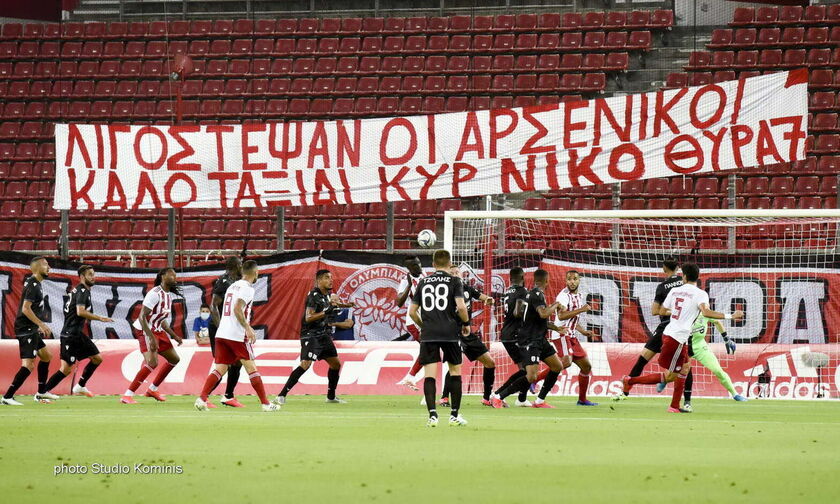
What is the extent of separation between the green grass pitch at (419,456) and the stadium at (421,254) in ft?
0.20

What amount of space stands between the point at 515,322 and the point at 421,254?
5.16 metres

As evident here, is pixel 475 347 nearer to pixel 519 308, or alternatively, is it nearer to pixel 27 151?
pixel 519 308

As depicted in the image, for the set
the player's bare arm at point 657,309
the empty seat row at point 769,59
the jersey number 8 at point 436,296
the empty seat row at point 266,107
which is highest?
the empty seat row at point 769,59

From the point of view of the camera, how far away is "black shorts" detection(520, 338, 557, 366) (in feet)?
51.3

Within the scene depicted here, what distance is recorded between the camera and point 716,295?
20328 mm

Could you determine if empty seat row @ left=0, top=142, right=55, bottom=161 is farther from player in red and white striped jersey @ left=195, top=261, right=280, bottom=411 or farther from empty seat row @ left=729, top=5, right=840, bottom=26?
player in red and white striped jersey @ left=195, top=261, right=280, bottom=411

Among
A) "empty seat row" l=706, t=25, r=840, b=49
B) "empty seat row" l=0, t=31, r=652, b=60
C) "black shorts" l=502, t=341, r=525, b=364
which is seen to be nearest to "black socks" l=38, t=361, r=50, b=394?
"black shorts" l=502, t=341, r=525, b=364

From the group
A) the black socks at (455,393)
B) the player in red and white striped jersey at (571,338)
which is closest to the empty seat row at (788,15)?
the player in red and white striped jersey at (571,338)

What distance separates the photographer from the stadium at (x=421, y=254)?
373 inches

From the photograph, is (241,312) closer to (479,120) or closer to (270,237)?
(479,120)

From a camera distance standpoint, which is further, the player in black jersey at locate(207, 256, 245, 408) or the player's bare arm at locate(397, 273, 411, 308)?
the player's bare arm at locate(397, 273, 411, 308)

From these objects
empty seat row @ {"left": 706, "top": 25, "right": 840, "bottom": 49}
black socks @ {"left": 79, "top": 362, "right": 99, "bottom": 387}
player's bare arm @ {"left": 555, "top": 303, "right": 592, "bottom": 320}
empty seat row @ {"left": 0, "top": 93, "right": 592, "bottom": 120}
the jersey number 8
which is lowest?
black socks @ {"left": 79, "top": 362, "right": 99, "bottom": 387}

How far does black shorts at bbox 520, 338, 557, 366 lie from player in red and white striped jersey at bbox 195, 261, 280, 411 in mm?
3388

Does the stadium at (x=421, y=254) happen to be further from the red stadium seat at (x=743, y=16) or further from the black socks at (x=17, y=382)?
the red stadium seat at (x=743, y=16)
